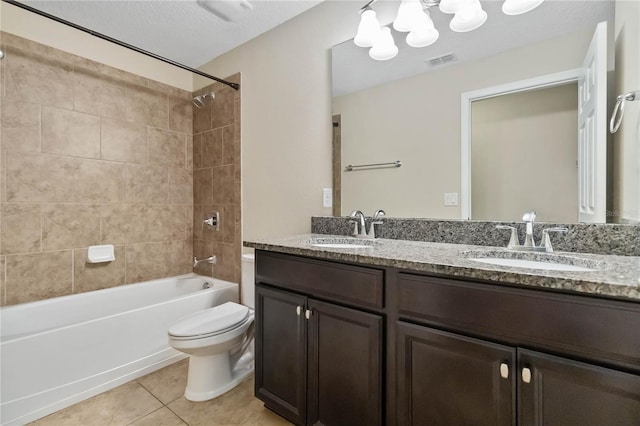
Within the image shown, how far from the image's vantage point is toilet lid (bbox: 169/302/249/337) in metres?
1.67

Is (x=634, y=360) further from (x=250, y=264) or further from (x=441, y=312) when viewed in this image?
(x=250, y=264)

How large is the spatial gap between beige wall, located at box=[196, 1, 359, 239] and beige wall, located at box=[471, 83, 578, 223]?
929mm

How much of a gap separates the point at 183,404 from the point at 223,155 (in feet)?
6.00

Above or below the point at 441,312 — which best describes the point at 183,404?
below

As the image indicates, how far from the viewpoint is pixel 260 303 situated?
5.12 ft

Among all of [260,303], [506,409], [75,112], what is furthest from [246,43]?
[506,409]

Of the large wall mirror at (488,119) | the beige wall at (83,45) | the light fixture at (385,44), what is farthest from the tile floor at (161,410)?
the beige wall at (83,45)

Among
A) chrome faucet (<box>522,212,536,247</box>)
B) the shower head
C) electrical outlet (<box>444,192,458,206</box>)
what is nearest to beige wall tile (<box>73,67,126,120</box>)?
the shower head

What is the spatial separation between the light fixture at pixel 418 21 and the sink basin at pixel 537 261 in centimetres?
109

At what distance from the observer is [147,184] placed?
8.54ft

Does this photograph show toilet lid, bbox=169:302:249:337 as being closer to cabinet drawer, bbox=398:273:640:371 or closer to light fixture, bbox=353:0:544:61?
cabinet drawer, bbox=398:273:640:371

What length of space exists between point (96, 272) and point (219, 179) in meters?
1.18

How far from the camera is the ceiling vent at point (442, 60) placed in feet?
5.09

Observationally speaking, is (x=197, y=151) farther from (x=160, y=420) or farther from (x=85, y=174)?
(x=160, y=420)
